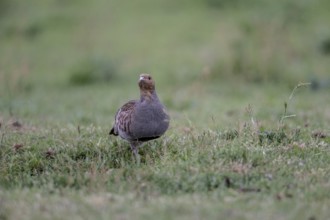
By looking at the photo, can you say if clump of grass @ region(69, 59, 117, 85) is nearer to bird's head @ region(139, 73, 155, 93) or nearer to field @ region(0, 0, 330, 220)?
field @ region(0, 0, 330, 220)

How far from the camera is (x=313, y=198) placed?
5016 mm

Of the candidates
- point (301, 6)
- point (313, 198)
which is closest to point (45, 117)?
point (313, 198)

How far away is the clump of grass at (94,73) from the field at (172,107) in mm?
21

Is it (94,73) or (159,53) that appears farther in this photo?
(159,53)

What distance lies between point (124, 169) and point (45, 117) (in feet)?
13.3

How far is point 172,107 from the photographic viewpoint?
10469 mm

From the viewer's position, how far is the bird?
234 inches

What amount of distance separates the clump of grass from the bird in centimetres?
733

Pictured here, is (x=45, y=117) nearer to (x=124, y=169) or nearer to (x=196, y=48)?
(x=124, y=169)

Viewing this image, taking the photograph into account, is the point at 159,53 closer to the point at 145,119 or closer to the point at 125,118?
the point at 125,118

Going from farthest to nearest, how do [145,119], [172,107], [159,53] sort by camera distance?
[159,53], [172,107], [145,119]

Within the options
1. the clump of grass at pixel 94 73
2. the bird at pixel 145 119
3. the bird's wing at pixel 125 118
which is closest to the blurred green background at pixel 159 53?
the clump of grass at pixel 94 73

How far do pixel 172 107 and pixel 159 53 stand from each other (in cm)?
423

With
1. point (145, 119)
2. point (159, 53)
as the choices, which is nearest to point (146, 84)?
point (145, 119)
